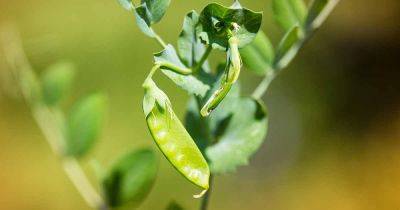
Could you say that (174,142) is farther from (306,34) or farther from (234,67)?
(306,34)

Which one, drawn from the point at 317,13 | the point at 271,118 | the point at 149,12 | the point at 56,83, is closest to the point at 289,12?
the point at 317,13

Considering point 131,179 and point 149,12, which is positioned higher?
point 149,12

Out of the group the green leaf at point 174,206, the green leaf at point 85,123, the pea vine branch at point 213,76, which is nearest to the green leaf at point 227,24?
the pea vine branch at point 213,76

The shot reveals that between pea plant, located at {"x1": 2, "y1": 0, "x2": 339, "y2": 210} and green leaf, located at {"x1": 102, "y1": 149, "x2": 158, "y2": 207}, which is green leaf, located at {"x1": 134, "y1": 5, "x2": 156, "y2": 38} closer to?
pea plant, located at {"x1": 2, "y1": 0, "x2": 339, "y2": 210}

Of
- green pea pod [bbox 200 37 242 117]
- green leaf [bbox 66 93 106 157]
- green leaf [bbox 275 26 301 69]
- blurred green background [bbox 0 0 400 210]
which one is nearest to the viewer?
green pea pod [bbox 200 37 242 117]

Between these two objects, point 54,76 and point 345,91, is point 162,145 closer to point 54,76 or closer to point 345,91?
point 54,76

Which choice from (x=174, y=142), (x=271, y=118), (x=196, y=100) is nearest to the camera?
(x=174, y=142)

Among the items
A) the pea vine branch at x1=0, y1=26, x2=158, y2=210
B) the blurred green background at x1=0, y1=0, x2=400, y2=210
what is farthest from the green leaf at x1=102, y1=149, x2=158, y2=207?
the blurred green background at x1=0, y1=0, x2=400, y2=210

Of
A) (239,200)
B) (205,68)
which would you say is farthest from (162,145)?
(239,200)

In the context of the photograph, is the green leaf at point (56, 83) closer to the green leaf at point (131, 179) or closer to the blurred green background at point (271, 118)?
the green leaf at point (131, 179)
